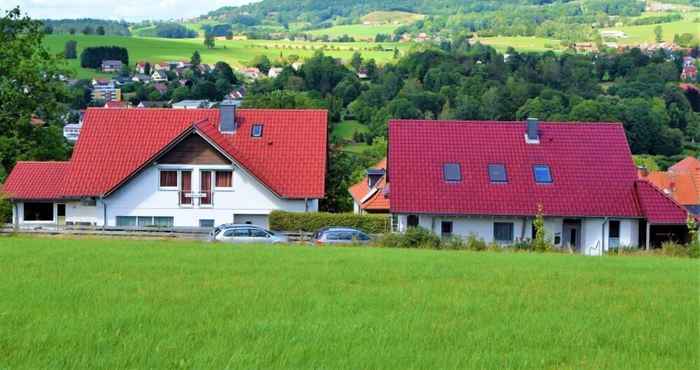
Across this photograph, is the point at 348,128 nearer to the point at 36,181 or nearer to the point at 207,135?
the point at 36,181

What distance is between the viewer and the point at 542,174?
151 ft

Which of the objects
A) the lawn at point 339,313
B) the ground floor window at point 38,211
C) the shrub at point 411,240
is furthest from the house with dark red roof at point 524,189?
the lawn at point 339,313

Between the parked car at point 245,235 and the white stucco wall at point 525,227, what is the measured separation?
8467 mm

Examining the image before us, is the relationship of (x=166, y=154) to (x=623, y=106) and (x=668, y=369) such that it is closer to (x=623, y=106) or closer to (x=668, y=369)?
(x=668, y=369)

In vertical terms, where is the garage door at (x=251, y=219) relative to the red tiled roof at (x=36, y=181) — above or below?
below

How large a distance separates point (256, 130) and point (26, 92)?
12.0 metres

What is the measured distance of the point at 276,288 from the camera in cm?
1998

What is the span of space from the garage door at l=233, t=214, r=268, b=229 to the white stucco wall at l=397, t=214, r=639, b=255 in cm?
637

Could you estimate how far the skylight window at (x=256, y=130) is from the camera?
49844mm

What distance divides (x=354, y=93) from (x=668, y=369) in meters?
160

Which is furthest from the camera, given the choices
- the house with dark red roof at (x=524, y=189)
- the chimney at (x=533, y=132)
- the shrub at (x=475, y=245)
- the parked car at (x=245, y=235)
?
the chimney at (x=533, y=132)

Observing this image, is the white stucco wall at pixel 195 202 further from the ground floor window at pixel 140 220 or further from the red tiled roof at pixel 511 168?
the red tiled roof at pixel 511 168

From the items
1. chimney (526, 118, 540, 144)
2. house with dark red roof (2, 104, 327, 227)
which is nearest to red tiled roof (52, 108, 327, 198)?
house with dark red roof (2, 104, 327, 227)

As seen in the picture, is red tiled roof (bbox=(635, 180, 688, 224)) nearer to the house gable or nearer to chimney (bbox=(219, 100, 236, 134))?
the house gable
